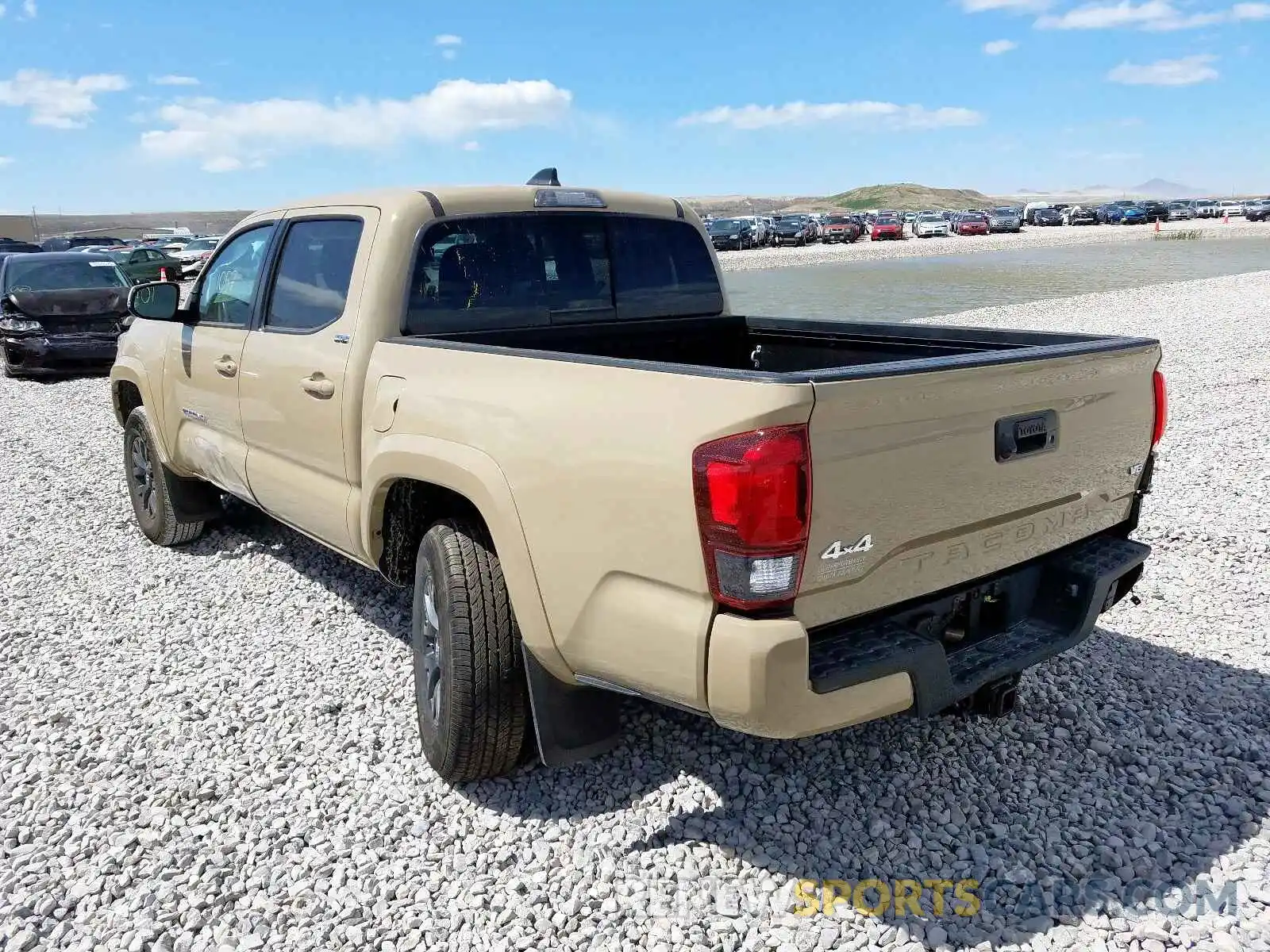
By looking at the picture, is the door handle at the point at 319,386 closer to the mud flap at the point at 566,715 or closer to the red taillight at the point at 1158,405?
the mud flap at the point at 566,715

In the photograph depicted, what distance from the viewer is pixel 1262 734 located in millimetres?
3650

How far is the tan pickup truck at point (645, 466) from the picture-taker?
7.83ft

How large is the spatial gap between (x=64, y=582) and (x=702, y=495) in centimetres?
463

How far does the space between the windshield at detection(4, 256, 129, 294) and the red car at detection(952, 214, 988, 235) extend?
63.9 m

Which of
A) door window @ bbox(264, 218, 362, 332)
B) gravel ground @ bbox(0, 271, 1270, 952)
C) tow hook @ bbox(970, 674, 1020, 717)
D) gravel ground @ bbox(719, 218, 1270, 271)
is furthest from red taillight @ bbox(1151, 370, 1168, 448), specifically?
gravel ground @ bbox(719, 218, 1270, 271)

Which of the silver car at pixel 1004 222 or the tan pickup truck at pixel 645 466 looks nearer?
the tan pickup truck at pixel 645 466

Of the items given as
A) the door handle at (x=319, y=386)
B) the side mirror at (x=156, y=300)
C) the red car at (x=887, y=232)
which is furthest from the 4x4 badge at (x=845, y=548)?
the red car at (x=887, y=232)

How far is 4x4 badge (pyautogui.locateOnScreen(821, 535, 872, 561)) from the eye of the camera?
2416mm

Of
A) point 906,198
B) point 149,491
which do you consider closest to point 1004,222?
point 149,491

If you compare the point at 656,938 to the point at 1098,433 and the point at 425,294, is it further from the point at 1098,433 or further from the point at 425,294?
the point at 425,294

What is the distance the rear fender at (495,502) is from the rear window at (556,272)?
64 cm

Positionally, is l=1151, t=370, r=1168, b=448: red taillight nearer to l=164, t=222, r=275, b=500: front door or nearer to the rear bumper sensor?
the rear bumper sensor

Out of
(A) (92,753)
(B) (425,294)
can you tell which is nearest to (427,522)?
(B) (425,294)

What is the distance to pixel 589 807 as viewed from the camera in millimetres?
3283
